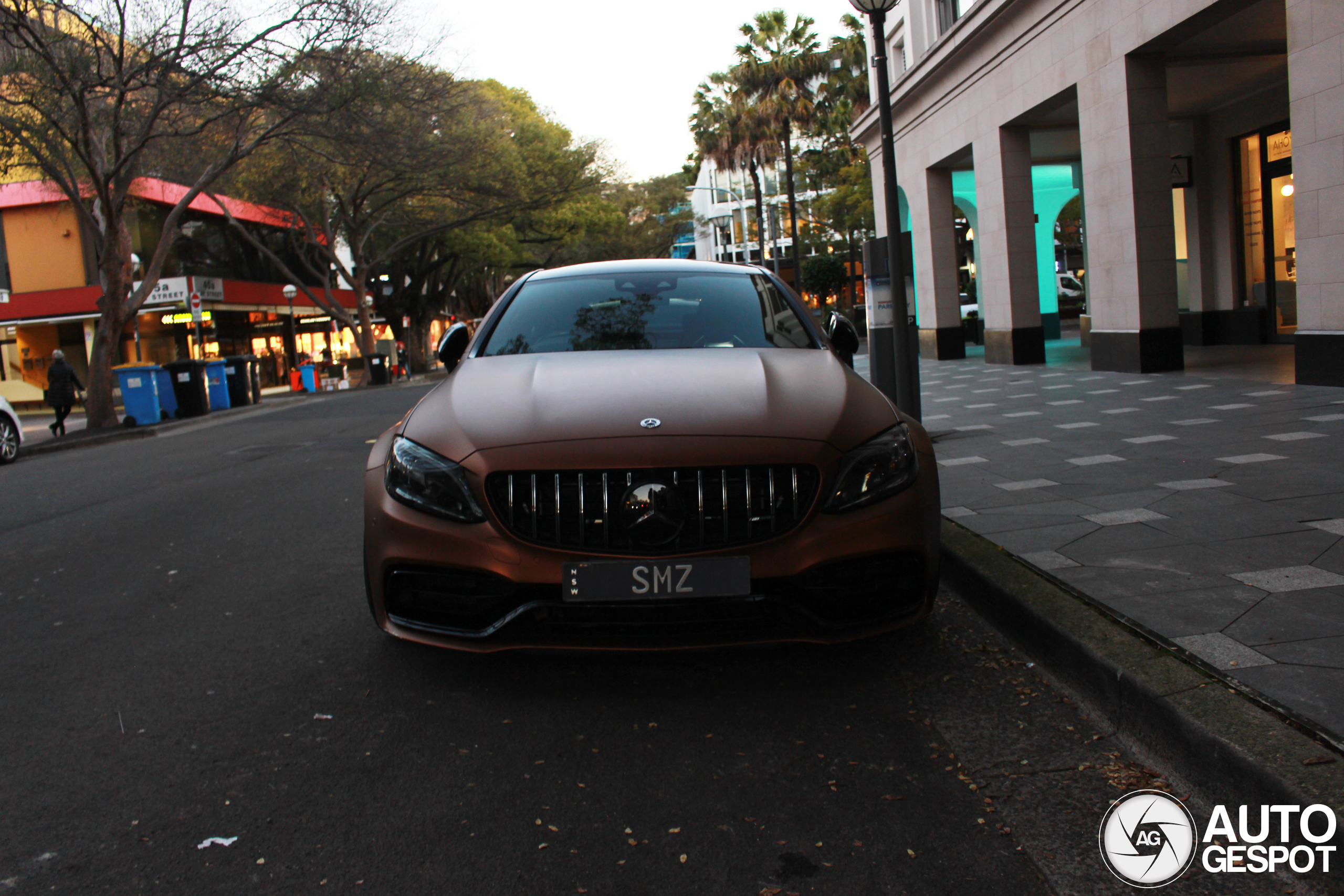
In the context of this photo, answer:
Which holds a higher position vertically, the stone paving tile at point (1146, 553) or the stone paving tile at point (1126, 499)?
the stone paving tile at point (1126, 499)

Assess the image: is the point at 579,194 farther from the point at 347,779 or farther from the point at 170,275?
the point at 347,779

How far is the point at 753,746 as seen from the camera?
3.01 meters

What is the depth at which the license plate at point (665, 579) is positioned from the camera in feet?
10.2

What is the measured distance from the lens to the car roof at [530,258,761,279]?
5.08 metres

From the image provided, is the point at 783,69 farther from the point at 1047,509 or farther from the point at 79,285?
the point at 1047,509

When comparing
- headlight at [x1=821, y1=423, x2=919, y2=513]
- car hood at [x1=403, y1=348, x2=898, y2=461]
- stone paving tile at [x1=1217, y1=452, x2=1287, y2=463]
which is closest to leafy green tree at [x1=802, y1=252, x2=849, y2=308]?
stone paving tile at [x1=1217, y1=452, x2=1287, y2=463]

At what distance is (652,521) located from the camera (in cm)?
318

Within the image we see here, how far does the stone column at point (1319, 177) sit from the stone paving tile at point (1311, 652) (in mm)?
7493

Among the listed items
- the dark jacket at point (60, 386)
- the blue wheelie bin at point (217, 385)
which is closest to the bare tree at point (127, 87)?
the dark jacket at point (60, 386)

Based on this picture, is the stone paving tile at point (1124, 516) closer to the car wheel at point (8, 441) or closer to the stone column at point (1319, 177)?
the stone column at point (1319, 177)

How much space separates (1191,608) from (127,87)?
59.9 feet

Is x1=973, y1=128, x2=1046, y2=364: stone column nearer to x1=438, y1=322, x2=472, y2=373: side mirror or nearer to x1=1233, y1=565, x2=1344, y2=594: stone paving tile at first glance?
x1=438, y1=322, x2=472, y2=373: side mirror

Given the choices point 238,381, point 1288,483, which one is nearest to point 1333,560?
point 1288,483

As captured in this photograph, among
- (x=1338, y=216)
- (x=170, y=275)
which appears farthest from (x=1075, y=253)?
(x=1338, y=216)
